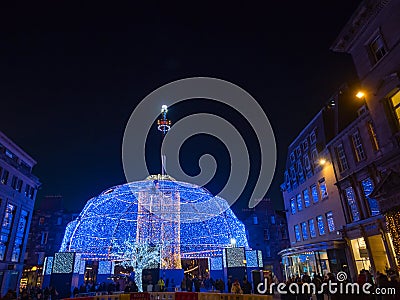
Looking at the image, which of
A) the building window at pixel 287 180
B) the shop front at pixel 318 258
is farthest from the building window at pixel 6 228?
the building window at pixel 287 180

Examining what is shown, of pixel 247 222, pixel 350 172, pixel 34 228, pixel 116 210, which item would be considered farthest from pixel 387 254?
pixel 34 228

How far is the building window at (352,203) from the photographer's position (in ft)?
74.4

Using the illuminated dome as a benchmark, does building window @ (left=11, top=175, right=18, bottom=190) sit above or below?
above

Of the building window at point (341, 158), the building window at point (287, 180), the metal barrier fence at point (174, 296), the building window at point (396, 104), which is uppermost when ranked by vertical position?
the building window at point (287, 180)

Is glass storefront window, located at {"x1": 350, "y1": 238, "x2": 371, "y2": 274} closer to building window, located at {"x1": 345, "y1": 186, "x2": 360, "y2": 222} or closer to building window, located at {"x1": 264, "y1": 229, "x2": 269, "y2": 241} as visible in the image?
building window, located at {"x1": 345, "y1": 186, "x2": 360, "y2": 222}

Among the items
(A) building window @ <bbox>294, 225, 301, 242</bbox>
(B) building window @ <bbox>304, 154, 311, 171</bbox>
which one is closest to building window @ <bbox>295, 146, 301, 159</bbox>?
(B) building window @ <bbox>304, 154, 311, 171</bbox>

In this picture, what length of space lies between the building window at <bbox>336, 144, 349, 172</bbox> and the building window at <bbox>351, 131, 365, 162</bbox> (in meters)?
1.45

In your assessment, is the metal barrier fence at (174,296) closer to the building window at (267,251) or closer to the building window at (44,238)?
the building window at (267,251)

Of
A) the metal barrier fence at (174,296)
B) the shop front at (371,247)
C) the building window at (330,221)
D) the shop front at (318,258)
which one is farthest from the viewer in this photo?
the building window at (330,221)

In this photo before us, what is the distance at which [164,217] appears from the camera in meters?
20.6

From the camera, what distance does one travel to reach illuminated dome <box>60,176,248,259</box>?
20.5 m

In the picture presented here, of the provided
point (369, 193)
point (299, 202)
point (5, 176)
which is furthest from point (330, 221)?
point (5, 176)

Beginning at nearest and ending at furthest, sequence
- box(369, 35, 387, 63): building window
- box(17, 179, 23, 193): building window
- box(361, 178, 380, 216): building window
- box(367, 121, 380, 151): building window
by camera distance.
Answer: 1. box(369, 35, 387, 63): building window
2. box(367, 121, 380, 151): building window
3. box(361, 178, 380, 216): building window
4. box(17, 179, 23, 193): building window

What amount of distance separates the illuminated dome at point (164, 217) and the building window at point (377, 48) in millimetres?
14725
